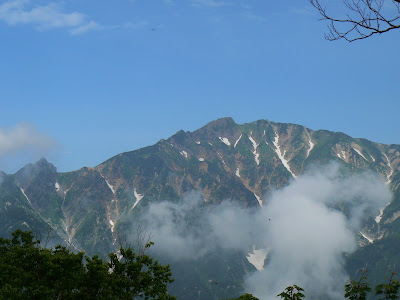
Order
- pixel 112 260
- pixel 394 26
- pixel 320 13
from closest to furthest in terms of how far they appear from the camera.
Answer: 1. pixel 394 26
2. pixel 320 13
3. pixel 112 260

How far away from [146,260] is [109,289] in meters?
12.3

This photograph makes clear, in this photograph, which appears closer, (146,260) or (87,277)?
(87,277)

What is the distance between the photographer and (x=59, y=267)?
69.3 metres

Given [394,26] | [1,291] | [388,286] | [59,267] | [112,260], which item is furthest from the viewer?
[112,260]

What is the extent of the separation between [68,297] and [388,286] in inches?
1706

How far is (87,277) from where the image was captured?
72.5 m

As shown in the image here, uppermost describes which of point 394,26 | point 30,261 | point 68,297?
point 394,26

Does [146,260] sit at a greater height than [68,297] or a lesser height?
greater

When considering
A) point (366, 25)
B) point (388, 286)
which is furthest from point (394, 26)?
point (388, 286)

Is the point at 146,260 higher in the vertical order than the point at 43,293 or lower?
higher

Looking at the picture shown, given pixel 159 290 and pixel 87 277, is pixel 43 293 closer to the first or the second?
pixel 87 277

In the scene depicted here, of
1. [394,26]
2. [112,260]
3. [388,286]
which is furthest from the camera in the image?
[112,260]

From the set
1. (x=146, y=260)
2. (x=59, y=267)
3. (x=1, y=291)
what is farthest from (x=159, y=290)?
(x=1, y=291)

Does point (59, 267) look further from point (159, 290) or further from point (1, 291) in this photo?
point (159, 290)
